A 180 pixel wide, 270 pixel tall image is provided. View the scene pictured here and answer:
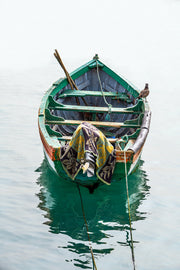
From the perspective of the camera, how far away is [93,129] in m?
5.63

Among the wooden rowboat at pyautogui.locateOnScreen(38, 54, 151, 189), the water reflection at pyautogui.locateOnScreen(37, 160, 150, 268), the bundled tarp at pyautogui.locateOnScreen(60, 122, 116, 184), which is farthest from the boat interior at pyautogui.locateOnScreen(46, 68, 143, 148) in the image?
the bundled tarp at pyautogui.locateOnScreen(60, 122, 116, 184)

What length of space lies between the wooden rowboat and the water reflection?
549 millimetres

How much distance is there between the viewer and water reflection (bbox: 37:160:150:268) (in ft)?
17.6

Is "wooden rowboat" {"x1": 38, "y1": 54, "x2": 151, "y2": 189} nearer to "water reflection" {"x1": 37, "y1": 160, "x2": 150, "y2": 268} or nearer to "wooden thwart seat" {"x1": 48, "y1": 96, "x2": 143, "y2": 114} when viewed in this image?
"wooden thwart seat" {"x1": 48, "y1": 96, "x2": 143, "y2": 114}

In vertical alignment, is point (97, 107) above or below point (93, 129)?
above

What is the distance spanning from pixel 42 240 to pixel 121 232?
1142 mm

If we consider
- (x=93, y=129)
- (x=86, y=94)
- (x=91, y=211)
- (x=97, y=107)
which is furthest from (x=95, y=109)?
(x=91, y=211)

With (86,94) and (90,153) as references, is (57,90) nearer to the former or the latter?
(86,94)

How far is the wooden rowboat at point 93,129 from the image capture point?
557cm

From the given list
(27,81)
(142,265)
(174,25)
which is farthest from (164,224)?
(174,25)

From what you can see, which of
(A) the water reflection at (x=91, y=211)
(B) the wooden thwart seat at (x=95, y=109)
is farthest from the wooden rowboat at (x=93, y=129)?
(A) the water reflection at (x=91, y=211)

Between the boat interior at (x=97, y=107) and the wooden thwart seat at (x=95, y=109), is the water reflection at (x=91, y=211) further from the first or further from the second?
the wooden thwart seat at (x=95, y=109)

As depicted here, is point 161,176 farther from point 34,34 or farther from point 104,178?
point 34,34

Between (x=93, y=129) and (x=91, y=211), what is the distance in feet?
4.55
